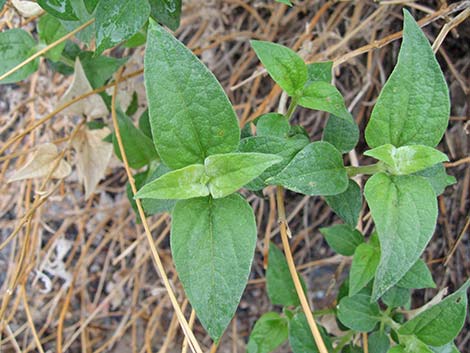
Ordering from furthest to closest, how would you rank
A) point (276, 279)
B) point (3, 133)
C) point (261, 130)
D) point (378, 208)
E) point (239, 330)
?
point (3, 133), point (239, 330), point (276, 279), point (261, 130), point (378, 208)

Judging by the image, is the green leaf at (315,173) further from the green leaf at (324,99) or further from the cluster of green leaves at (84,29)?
the cluster of green leaves at (84,29)

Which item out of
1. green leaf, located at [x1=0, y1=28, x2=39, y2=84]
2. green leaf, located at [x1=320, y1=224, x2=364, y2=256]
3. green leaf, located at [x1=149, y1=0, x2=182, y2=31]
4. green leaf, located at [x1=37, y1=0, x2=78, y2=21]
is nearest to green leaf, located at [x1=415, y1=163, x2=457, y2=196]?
→ green leaf, located at [x1=320, y1=224, x2=364, y2=256]

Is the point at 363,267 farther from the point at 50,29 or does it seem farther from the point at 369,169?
the point at 50,29

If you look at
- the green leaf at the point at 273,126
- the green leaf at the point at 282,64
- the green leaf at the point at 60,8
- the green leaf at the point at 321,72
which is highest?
the green leaf at the point at 60,8

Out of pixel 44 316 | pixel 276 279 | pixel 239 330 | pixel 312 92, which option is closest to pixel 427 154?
pixel 312 92

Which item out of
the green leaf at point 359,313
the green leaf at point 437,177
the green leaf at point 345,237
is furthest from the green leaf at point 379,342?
the green leaf at point 437,177

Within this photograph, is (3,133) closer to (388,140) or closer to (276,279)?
(276,279)

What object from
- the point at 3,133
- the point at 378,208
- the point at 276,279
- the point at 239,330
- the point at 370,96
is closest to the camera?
the point at 378,208
